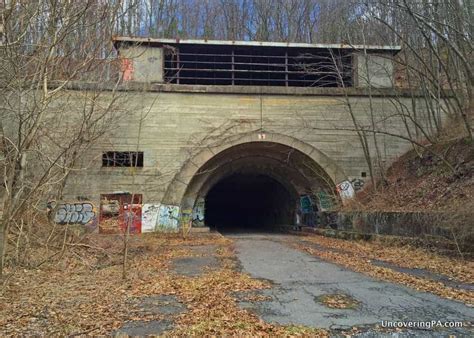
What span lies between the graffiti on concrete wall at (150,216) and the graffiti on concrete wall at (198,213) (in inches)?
108

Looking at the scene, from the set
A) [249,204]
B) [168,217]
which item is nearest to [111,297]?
[168,217]

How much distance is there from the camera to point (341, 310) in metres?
5.43

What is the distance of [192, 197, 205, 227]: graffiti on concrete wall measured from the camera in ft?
68.4

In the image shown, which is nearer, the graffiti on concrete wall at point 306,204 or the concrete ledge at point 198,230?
the concrete ledge at point 198,230

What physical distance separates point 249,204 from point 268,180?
7.06 metres

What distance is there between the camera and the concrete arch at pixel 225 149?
18484 millimetres

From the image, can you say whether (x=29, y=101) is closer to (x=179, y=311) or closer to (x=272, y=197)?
(x=179, y=311)

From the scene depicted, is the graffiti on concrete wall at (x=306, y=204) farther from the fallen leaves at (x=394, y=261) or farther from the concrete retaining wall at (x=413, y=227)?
the fallen leaves at (x=394, y=261)

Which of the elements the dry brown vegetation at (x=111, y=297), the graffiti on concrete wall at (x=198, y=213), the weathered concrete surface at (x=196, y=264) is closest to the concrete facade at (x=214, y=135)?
the graffiti on concrete wall at (x=198, y=213)

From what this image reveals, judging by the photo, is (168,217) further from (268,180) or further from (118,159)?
(268,180)

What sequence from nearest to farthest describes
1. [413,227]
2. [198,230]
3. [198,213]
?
[413,227], [198,230], [198,213]

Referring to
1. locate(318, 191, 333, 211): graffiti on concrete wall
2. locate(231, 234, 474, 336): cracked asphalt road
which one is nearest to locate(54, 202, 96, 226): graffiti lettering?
locate(318, 191, 333, 211): graffiti on concrete wall

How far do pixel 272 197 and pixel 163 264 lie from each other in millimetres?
19794

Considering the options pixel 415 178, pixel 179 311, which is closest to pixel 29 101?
pixel 179 311
